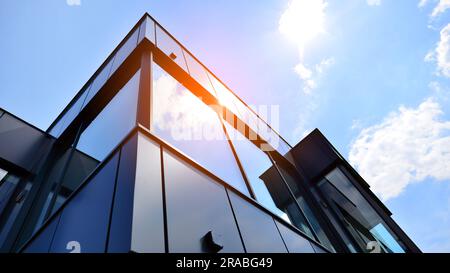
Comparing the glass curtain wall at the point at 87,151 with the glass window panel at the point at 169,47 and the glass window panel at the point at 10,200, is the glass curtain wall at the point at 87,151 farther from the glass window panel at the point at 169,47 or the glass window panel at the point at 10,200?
the glass window panel at the point at 169,47

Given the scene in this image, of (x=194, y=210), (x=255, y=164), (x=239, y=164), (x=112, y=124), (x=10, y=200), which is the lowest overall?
(x=194, y=210)

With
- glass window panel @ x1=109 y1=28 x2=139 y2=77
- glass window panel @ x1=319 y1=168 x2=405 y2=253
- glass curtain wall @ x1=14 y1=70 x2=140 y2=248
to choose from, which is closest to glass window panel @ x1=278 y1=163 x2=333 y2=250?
glass window panel @ x1=319 y1=168 x2=405 y2=253

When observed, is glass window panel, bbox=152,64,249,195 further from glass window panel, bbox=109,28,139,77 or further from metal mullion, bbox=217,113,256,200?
glass window panel, bbox=109,28,139,77

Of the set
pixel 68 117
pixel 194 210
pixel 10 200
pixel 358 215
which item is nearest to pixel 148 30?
pixel 68 117

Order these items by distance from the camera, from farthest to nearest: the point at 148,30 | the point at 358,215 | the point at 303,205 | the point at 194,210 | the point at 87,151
Answer: the point at 358,215
the point at 303,205
the point at 148,30
the point at 87,151
the point at 194,210

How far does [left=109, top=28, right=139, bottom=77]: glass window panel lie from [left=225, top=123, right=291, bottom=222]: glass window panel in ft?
12.1

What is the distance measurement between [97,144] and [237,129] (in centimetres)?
461

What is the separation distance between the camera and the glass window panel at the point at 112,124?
498 centimetres

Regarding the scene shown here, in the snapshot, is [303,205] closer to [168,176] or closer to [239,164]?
[239,164]

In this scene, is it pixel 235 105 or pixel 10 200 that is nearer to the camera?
pixel 10 200

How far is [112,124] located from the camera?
5.73m

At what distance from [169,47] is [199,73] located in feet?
4.64

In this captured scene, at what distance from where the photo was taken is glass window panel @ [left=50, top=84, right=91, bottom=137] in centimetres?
886
